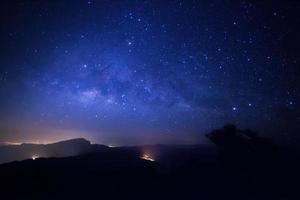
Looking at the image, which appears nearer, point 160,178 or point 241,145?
point 160,178

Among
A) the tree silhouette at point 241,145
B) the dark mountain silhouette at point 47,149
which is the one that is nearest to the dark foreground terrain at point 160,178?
the tree silhouette at point 241,145

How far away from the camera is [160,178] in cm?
4712

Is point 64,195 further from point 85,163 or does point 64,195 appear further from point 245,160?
point 245,160

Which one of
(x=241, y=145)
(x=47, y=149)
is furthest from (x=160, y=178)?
(x=47, y=149)

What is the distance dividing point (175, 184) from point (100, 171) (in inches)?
532

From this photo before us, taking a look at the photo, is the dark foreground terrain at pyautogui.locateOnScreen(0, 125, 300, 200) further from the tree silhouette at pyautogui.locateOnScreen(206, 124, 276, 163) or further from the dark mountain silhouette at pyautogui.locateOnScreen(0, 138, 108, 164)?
the dark mountain silhouette at pyautogui.locateOnScreen(0, 138, 108, 164)

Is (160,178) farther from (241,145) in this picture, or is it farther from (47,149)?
(47,149)

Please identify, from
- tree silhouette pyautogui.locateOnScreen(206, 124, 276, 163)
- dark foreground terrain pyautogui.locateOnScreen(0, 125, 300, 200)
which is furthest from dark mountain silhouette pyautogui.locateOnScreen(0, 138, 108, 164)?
tree silhouette pyautogui.locateOnScreen(206, 124, 276, 163)

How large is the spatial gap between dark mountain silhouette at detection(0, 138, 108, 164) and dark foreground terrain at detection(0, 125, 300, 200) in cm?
5921

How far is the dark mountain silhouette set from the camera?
12046 centimetres

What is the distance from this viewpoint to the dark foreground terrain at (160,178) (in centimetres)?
4016

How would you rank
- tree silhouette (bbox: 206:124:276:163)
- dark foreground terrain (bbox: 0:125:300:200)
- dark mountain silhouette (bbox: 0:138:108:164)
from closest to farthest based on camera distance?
dark foreground terrain (bbox: 0:125:300:200) → tree silhouette (bbox: 206:124:276:163) → dark mountain silhouette (bbox: 0:138:108:164)

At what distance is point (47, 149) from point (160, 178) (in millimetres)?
105222

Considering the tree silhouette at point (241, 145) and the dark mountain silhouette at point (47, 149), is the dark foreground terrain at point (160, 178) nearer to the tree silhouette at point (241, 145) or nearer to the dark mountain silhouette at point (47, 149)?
the tree silhouette at point (241, 145)
